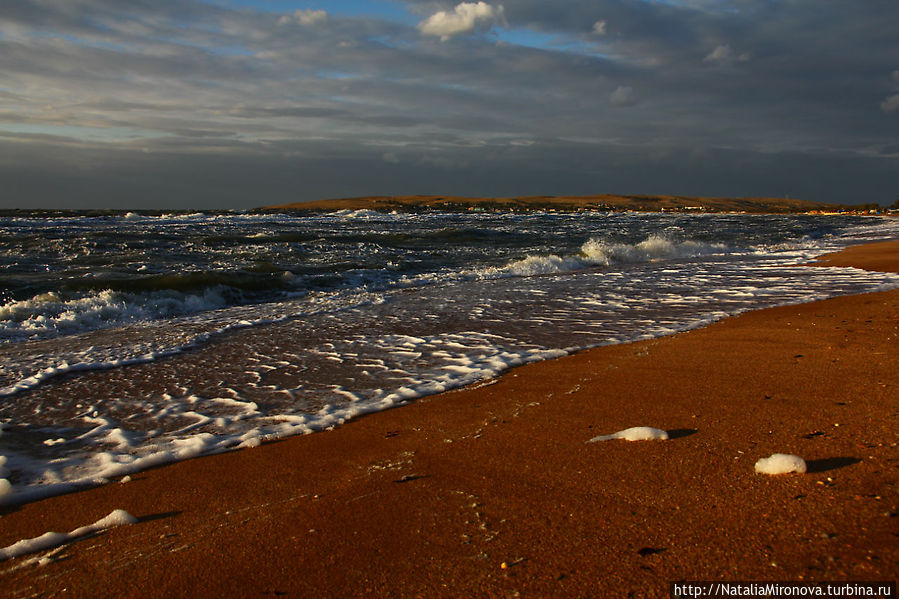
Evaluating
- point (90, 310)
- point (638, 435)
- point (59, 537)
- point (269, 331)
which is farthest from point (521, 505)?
point (90, 310)

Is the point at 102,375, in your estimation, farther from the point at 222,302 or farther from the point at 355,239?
the point at 355,239

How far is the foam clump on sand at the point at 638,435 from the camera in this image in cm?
315

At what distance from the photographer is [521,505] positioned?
2.48 meters

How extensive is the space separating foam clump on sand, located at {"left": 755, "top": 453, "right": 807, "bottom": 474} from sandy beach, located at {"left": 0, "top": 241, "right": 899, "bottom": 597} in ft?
A: 0.16

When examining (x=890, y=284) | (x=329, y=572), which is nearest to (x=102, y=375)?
(x=329, y=572)

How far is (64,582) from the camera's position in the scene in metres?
2.12

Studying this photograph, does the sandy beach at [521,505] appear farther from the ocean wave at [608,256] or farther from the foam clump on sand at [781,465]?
the ocean wave at [608,256]

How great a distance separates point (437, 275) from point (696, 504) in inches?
465

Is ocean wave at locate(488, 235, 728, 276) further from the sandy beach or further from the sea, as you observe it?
the sandy beach

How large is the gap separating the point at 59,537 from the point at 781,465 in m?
3.08

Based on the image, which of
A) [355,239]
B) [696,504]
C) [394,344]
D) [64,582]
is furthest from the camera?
[355,239]

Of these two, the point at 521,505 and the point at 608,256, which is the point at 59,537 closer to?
the point at 521,505

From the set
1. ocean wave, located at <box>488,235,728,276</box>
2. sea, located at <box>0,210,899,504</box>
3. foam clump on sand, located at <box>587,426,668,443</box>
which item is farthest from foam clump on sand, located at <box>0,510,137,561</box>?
ocean wave, located at <box>488,235,728,276</box>

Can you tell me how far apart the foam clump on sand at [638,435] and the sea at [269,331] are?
1.63 meters
